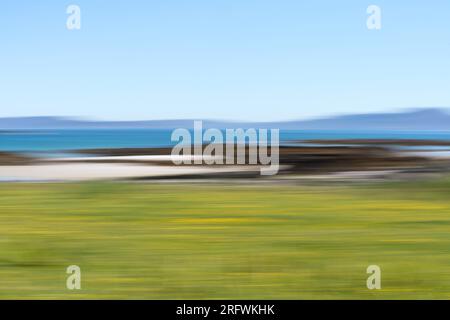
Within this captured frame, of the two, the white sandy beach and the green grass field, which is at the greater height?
the white sandy beach

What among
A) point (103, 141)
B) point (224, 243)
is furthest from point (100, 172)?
point (103, 141)

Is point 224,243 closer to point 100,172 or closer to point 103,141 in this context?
point 100,172

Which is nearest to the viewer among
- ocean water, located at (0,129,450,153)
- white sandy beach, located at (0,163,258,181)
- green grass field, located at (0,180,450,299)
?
green grass field, located at (0,180,450,299)

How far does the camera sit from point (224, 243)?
612 centimetres

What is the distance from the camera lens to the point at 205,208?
8.05 meters

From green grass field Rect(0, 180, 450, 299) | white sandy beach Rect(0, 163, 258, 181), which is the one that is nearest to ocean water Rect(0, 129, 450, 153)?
white sandy beach Rect(0, 163, 258, 181)

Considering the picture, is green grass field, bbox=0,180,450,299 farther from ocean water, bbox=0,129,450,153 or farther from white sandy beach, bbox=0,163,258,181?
ocean water, bbox=0,129,450,153

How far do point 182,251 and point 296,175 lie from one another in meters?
7.23

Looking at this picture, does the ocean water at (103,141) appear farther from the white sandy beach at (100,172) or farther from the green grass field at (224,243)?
the green grass field at (224,243)

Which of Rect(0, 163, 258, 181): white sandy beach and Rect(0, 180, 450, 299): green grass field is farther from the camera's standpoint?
Rect(0, 163, 258, 181): white sandy beach

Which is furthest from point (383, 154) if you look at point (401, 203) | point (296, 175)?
point (401, 203)

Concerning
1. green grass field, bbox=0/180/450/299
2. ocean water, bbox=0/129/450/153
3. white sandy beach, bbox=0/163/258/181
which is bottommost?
green grass field, bbox=0/180/450/299

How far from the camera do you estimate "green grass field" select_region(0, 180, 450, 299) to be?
184 inches
